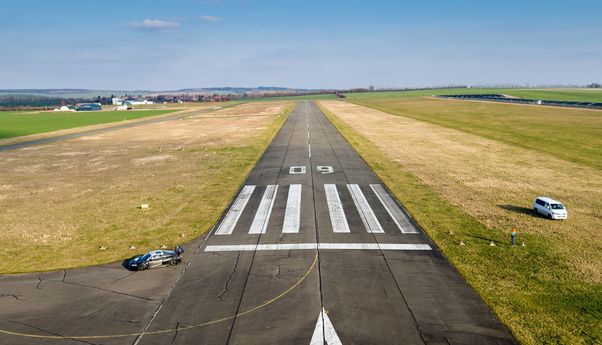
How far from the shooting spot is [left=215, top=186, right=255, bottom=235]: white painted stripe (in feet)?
102

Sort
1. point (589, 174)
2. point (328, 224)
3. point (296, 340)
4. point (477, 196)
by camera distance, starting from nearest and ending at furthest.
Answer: point (296, 340), point (328, 224), point (477, 196), point (589, 174)

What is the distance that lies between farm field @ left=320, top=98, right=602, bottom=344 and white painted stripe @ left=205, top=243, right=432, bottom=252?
2.41 meters

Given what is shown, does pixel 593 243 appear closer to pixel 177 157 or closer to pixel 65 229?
pixel 65 229

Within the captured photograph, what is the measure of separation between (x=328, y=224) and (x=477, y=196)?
17.3 metres

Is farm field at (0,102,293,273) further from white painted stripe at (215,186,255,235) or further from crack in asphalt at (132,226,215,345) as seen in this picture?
crack in asphalt at (132,226,215,345)

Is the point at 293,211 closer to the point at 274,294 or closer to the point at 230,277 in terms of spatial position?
the point at 230,277

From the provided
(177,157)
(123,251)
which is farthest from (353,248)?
(177,157)

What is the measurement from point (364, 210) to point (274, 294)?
15.8 m

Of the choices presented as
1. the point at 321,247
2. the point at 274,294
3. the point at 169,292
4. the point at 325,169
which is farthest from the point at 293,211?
the point at 325,169

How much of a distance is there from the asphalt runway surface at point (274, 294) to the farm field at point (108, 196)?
10.2 ft

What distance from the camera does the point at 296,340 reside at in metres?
17.7

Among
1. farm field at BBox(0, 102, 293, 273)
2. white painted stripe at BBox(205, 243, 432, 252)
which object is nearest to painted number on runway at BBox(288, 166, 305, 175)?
farm field at BBox(0, 102, 293, 273)

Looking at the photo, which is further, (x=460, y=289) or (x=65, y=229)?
(x=65, y=229)

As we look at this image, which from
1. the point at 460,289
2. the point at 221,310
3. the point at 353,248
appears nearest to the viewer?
the point at 221,310
